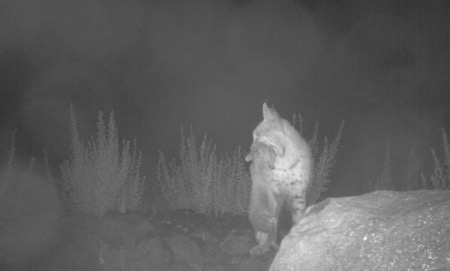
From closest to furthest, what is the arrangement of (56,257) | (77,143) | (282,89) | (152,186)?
(56,257)
(77,143)
(152,186)
(282,89)

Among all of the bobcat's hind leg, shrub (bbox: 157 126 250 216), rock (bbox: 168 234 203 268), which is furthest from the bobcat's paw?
shrub (bbox: 157 126 250 216)

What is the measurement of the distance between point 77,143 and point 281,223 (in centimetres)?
325

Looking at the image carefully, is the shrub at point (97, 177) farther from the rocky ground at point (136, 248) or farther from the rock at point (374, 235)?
the rock at point (374, 235)

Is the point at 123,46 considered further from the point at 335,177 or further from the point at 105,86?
the point at 335,177

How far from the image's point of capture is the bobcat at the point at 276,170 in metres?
4.61

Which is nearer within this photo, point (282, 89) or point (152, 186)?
point (152, 186)

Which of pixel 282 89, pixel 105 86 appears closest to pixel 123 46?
pixel 105 86

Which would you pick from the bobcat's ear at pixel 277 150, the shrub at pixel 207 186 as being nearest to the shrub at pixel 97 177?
the shrub at pixel 207 186

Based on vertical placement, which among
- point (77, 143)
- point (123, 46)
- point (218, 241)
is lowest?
point (218, 241)

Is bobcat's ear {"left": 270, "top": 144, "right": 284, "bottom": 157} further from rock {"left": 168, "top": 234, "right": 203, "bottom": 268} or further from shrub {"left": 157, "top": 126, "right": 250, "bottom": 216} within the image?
shrub {"left": 157, "top": 126, "right": 250, "bottom": 216}

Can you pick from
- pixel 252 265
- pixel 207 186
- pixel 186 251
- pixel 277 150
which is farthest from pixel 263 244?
pixel 207 186

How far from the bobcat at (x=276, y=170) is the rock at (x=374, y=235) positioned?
2.70 ft

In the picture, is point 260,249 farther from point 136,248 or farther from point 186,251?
point 136,248

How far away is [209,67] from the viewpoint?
22062mm
